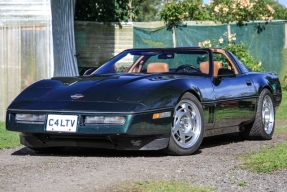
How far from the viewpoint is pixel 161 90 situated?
8.29m

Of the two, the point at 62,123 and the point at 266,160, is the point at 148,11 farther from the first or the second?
the point at 266,160

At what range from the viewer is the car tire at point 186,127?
8445 millimetres

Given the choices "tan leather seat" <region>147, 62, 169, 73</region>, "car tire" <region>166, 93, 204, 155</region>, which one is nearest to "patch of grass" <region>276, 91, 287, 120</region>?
"tan leather seat" <region>147, 62, 169, 73</region>

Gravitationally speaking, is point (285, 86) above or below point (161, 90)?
below

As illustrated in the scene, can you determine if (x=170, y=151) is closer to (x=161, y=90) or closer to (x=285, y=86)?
(x=161, y=90)

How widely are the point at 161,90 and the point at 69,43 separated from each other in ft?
30.4

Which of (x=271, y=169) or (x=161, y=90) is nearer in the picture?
(x=271, y=169)

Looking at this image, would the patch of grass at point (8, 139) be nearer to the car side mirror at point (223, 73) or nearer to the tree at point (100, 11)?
the car side mirror at point (223, 73)

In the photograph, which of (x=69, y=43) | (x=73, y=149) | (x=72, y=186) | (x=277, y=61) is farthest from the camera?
(x=277, y=61)

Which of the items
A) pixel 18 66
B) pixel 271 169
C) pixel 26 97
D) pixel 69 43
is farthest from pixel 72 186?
pixel 69 43

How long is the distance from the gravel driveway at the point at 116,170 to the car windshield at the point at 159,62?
1121mm

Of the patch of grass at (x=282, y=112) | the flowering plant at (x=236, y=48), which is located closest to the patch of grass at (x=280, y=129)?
the patch of grass at (x=282, y=112)

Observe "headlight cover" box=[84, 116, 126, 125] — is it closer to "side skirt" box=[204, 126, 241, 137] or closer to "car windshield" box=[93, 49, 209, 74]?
"side skirt" box=[204, 126, 241, 137]

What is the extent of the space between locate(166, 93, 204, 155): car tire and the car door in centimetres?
48
